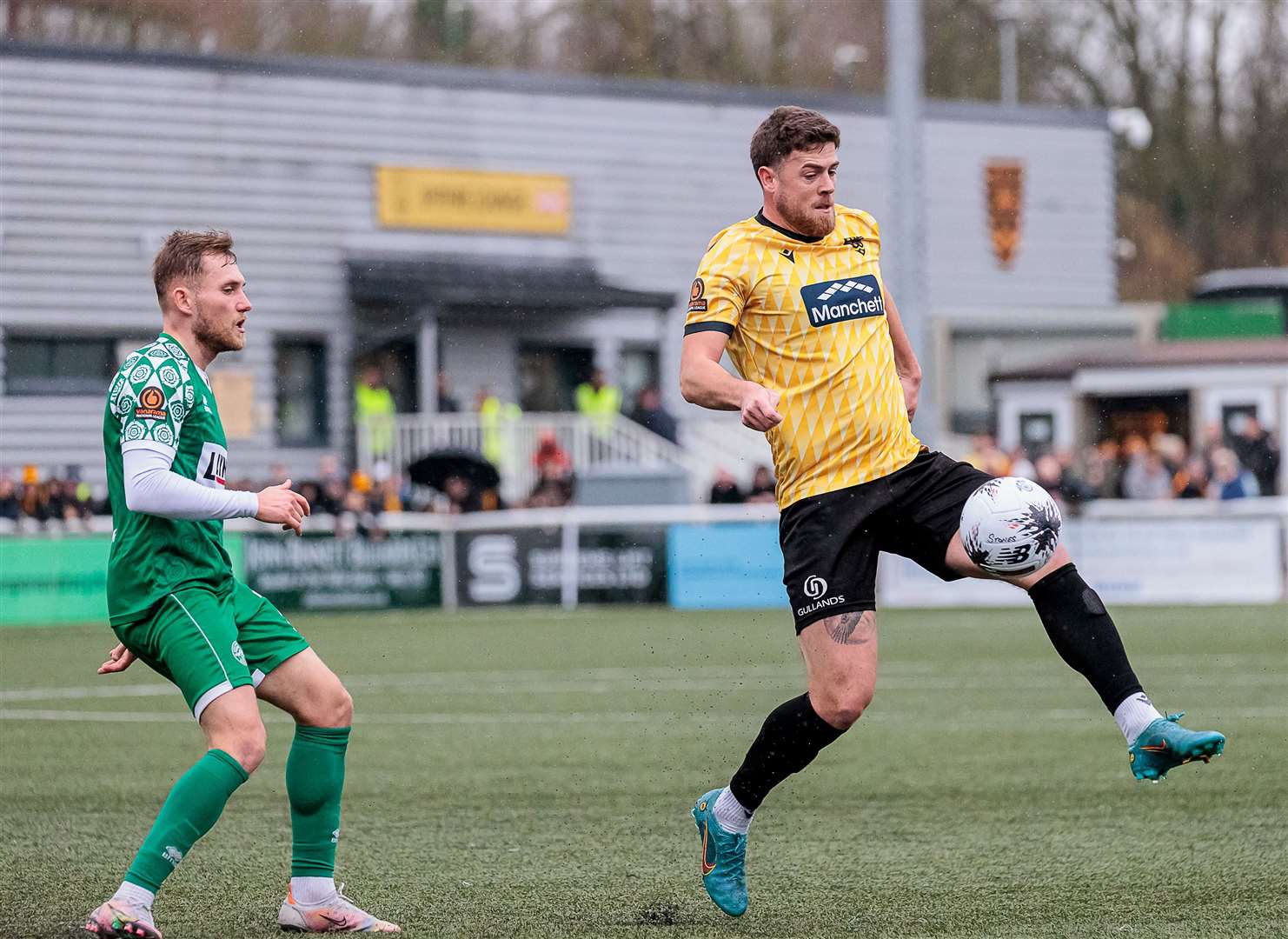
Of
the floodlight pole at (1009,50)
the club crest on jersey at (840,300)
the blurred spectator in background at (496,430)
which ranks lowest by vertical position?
the blurred spectator in background at (496,430)

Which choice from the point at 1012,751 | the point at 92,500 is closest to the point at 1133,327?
the point at 92,500

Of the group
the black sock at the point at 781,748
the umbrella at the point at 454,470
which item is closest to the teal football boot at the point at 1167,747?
the black sock at the point at 781,748

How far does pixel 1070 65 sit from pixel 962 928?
38811 mm

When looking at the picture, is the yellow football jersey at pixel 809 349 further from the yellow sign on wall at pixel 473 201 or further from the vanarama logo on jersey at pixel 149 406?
the yellow sign on wall at pixel 473 201

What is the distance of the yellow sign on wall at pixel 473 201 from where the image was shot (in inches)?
1093

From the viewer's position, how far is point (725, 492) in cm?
2316

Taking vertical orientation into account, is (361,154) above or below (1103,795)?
above

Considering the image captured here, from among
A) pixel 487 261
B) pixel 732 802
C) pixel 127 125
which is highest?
pixel 127 125

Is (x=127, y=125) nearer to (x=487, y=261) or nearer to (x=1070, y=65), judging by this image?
(x=487, y=261)

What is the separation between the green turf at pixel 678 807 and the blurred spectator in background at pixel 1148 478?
866 cm

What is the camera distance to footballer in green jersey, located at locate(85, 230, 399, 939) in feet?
16.1

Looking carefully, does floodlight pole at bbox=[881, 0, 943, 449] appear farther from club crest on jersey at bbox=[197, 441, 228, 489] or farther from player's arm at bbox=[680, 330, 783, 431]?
club crest on jersey at bbox=[197, 441, 228, 489]

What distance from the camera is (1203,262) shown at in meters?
47.8

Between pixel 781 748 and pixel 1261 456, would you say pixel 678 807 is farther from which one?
pixel 1261 456
